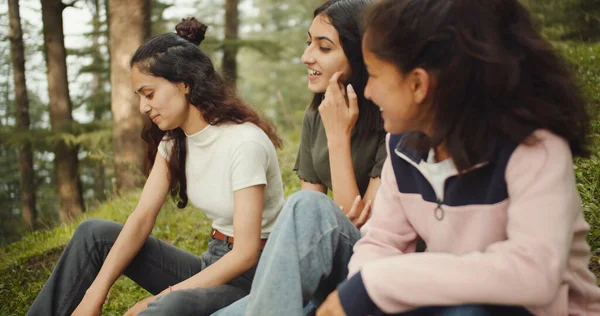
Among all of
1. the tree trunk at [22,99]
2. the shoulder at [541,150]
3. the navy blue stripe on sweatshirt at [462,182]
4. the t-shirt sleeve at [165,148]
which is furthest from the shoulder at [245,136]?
the tree trunk at [22,99]

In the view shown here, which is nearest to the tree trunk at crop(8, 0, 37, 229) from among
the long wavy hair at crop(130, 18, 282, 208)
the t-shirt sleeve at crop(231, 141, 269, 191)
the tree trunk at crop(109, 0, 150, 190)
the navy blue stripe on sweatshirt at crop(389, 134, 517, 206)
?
the tree trunk at crop(109, 0, 150, 190)

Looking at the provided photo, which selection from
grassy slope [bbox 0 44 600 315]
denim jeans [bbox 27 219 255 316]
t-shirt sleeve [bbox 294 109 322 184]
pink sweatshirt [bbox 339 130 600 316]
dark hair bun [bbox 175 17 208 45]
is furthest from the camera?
grassy slope [bbox 0 44 600 315]

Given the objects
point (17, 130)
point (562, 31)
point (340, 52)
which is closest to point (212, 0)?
point (17, 130)

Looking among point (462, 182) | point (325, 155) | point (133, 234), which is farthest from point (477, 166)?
point (133, 234)

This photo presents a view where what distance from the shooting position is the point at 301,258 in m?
1.80

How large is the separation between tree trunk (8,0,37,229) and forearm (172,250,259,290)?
7.47 meters

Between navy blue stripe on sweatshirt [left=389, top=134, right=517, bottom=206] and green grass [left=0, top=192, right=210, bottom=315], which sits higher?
navy blue stripe on sweatshirt [left=389, top=134, right=517, bottom=206]

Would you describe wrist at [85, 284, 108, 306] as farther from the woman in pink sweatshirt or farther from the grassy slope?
the woman in pink sweatshirt

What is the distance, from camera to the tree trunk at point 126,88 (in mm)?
5828

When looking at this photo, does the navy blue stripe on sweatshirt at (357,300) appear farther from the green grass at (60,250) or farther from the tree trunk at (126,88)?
the tree trunk at (126,88)

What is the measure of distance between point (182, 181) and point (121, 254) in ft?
1.49

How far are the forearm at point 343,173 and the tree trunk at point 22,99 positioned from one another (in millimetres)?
7699

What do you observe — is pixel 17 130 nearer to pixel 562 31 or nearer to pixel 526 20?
pixel 562 31

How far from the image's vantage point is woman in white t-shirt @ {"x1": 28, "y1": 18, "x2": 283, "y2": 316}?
98.0 inches
